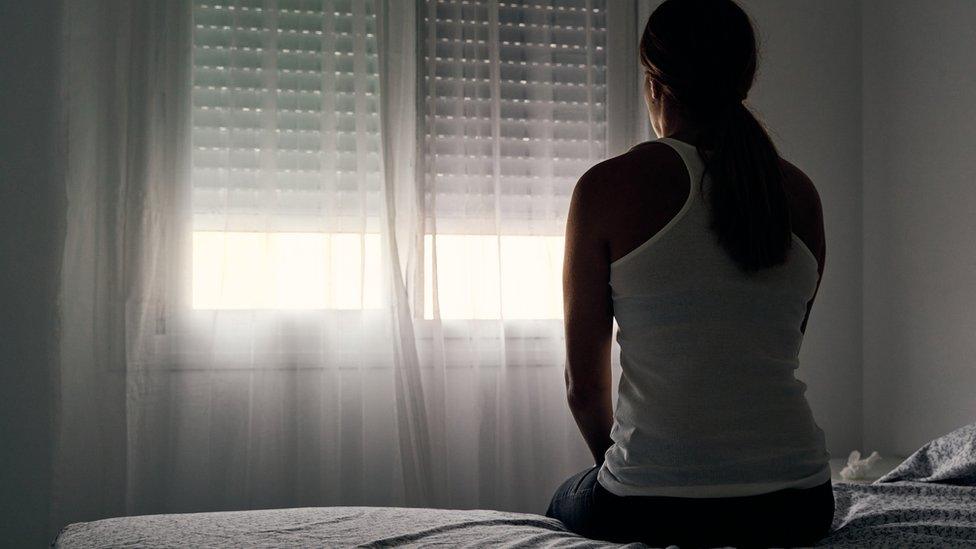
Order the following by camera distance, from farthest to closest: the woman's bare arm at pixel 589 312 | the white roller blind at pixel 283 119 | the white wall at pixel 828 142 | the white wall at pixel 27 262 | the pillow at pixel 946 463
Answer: the white wall at pixel 828 142, the white roller blind at pixel 283 119, the white wall at pixel 27 262, the pillow at pixel 946 463, the woman's bare arm at pixel 589 312

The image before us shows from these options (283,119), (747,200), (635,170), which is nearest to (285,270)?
(283,119)

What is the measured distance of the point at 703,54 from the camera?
1.03 meters

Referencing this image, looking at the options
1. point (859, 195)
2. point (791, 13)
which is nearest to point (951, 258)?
point (859, 195)

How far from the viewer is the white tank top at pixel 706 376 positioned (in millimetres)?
917

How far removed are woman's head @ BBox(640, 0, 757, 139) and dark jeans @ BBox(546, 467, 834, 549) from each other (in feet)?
1.55

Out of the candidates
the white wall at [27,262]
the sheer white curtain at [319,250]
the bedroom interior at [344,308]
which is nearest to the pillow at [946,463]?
the bedroom interior at [344,308]

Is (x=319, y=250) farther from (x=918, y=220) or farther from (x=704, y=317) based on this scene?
(x=918, y=220)

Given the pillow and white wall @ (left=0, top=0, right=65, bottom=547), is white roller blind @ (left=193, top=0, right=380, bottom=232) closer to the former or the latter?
white wall @ (left=0, top=0, right=65, bottom=547)

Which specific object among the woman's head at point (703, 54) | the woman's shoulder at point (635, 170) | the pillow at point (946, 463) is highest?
the woman's head at point (703, 54)

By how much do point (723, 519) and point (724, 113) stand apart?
1.64ft

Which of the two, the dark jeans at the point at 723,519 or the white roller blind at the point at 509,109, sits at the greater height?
the white roller blind at the point at 509,109

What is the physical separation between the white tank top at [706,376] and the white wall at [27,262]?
175 centimetres

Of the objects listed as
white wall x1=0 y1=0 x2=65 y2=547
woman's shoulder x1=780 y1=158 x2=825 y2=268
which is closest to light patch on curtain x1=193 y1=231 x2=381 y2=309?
white wall x1=0 y1=0 x2=65 y2=547

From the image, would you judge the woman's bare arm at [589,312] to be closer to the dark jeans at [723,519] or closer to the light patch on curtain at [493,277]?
the dark jeans at [723,519]
